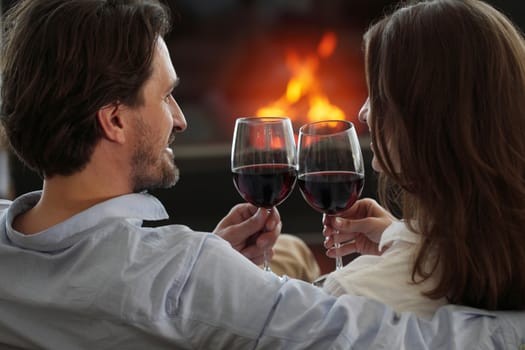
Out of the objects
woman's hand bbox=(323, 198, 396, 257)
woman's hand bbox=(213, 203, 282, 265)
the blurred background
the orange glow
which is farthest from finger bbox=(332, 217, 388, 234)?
the orange glow

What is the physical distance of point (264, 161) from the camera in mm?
1338

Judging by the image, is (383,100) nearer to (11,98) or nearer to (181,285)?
(181,285)

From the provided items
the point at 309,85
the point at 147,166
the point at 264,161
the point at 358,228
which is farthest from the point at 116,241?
the point at 309,85

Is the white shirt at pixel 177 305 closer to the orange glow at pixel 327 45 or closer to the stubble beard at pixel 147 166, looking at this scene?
the stubble beard at pixel 147 166

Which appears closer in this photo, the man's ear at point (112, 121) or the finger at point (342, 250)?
the man's ear at point (112, 121)

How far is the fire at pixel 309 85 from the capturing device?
137 inches

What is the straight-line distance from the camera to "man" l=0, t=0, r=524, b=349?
109 centimetres

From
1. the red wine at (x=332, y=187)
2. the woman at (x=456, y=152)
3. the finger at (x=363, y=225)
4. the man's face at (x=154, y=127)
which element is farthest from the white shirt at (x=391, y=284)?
the man's face at (x=154, y=127)

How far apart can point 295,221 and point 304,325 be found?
2.45 meters

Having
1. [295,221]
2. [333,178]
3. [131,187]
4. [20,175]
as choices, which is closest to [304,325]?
[333,178]

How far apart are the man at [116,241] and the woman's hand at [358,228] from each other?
0.95ft

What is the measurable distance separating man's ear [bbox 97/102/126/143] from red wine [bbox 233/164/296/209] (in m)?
0.22

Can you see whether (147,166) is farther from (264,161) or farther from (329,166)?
(329,166)

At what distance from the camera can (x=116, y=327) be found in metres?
1.12
